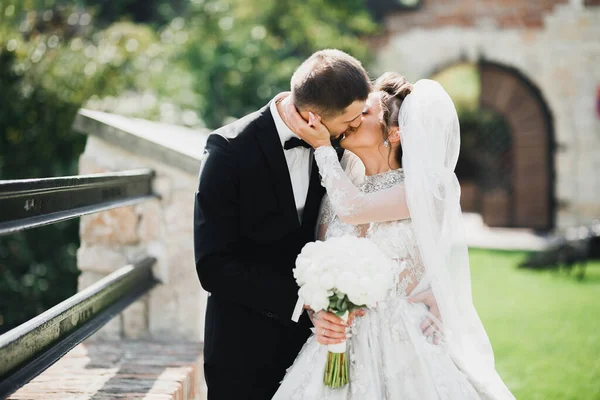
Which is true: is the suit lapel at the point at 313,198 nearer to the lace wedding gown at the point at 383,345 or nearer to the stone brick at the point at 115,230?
the lace wedding gown at the point at 383,345

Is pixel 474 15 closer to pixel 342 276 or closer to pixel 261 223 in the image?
pixel 261 223

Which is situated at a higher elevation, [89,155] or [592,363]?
[89,155]

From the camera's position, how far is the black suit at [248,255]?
7.90 feet

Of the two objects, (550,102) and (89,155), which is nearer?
(89,155)

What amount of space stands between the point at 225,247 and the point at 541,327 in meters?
5.05

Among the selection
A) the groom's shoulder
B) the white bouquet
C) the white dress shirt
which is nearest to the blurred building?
the white dress shirt

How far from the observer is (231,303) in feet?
8.46

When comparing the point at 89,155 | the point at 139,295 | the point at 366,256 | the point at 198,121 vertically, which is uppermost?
the point at 198,121

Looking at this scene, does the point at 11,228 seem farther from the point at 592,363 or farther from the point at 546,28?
the point at 546,28

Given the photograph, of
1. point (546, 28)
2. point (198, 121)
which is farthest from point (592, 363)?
point (546, 28)

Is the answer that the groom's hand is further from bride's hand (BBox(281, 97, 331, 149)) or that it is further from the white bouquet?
bride's hand (BBox(281, 97, 331, 149))

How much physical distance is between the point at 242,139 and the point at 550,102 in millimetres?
12115

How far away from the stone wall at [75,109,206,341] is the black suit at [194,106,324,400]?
1.01m

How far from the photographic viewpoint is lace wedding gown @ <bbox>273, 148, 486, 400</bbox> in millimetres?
2508
